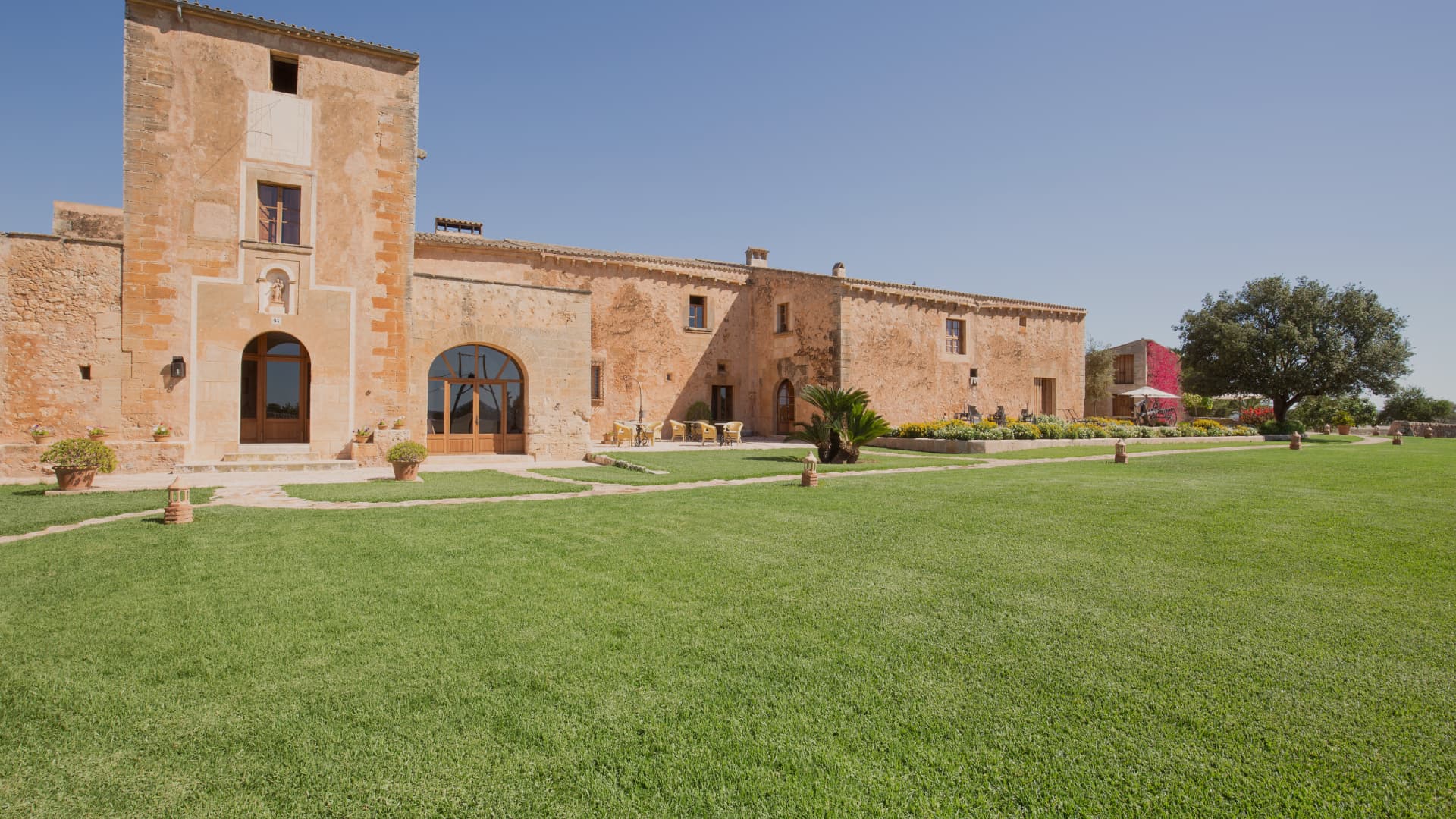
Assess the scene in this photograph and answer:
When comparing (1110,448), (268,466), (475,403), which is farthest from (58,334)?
(1110,448)

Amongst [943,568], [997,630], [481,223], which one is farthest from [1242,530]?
[481,223]

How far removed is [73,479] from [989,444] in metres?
18.1

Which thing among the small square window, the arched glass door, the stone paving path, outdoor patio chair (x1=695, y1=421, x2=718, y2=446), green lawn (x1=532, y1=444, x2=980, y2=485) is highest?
the small square window

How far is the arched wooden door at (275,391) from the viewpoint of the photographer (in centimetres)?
1433

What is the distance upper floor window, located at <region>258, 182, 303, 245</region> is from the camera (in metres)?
13.5

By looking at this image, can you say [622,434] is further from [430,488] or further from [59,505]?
[59,505]

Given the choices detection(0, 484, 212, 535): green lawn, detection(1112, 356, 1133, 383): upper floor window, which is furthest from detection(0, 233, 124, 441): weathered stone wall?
detection(1112, 356, 1133, 383): upper floor window

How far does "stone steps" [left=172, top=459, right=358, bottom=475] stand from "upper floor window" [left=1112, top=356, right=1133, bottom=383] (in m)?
38.6

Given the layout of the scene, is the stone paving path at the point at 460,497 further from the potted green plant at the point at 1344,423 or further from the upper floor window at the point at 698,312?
the potted green plant at the point at 1344,423

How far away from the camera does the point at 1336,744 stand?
249 centimetres

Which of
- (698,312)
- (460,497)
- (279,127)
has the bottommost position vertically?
(460,497)

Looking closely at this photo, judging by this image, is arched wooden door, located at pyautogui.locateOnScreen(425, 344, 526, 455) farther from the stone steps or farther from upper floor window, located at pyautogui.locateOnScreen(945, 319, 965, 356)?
upper floor window, located at pyautogui.locateOnScreen(945, 319, 965, 356)

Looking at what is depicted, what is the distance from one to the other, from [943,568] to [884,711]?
7.85 feet

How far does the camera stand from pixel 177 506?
6766 mm
